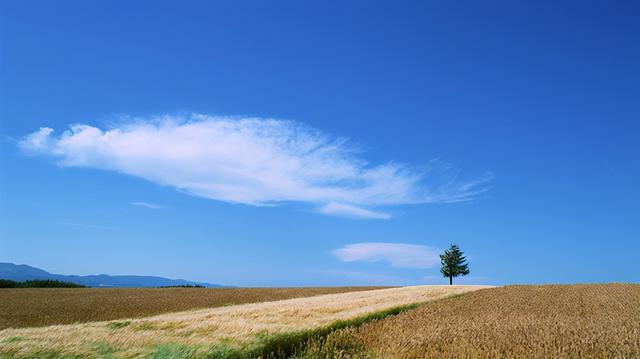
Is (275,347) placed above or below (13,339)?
below

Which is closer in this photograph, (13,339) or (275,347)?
(13,339)

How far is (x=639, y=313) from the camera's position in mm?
19594

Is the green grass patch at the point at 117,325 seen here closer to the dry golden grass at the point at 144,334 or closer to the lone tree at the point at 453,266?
the dry golden grass at the point at 144,334

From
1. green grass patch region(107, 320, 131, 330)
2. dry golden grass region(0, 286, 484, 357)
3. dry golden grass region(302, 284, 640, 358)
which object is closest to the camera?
dry golden grass region(302, 284, 640, 358)

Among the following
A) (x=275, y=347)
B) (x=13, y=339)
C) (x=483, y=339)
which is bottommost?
(x=275, y=347)

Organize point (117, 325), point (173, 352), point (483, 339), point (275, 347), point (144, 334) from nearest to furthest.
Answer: point (173, 352) < point (483, 339) < point (275, 347) < point (144, 334) < point (117, 325)

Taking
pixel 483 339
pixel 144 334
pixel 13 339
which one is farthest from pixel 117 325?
pixel 483 339

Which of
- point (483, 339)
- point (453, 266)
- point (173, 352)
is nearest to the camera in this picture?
point (173, 352)

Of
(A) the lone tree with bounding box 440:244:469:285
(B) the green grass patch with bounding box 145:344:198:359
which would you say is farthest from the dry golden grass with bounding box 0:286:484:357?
(A) the lone tree with bounding box 440:244:469:285

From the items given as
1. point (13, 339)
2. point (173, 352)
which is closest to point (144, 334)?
point (173, 352)

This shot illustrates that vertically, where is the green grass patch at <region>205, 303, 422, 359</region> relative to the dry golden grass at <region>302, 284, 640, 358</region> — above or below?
below

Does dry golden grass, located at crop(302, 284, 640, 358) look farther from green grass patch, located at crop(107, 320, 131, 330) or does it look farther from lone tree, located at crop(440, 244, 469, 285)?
A: lone tree, located at crop(440, 244, 469, 285)

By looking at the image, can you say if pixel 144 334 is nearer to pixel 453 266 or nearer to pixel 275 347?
pixel 275 347

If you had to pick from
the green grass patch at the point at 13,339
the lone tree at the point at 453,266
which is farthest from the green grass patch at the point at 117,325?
the lone tree at the point at 453,266
